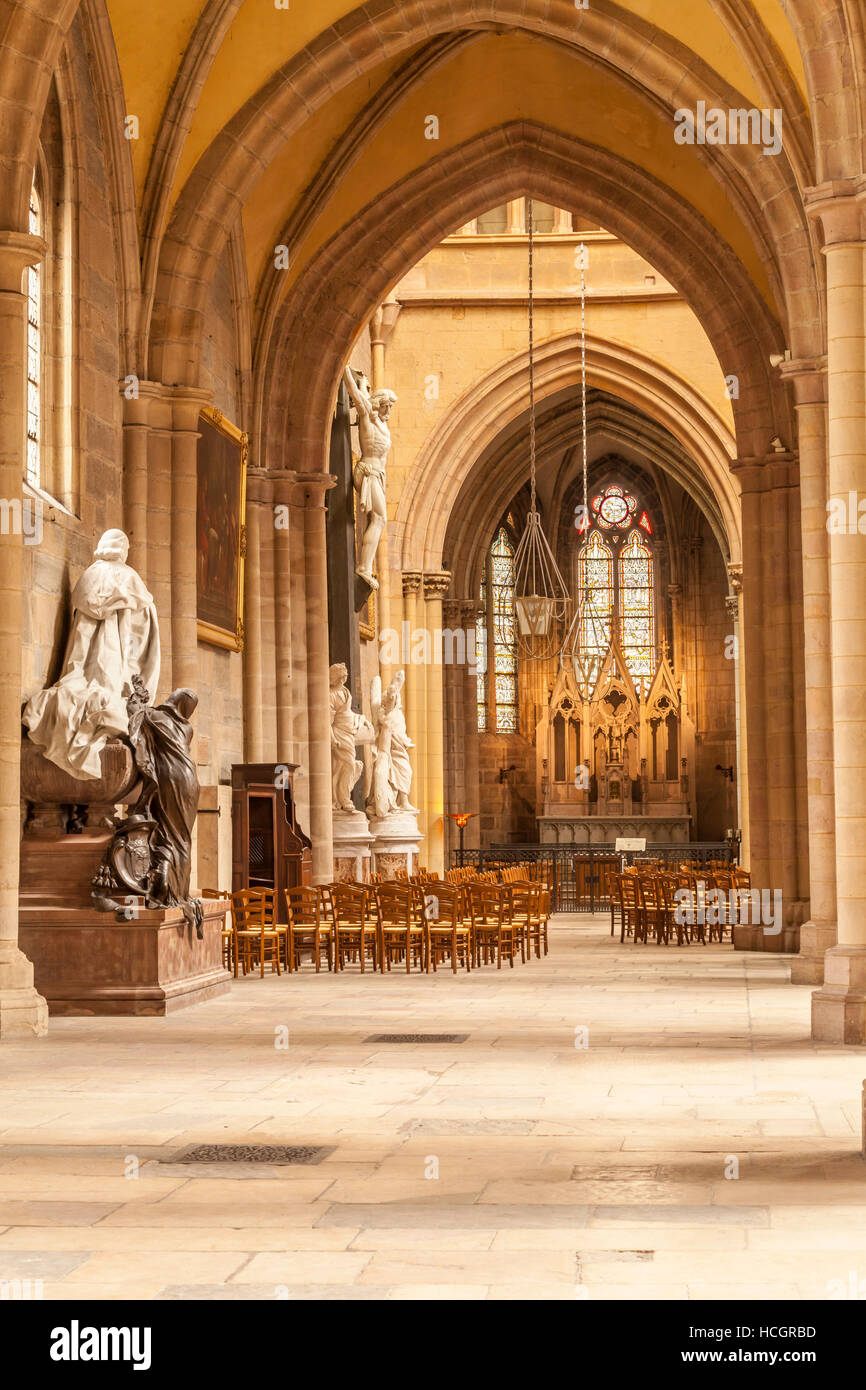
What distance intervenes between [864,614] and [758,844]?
27.7 ft

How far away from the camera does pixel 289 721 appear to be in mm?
19500

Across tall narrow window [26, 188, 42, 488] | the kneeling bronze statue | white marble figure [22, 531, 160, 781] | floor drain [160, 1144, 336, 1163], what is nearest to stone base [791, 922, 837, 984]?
the kneeling bronze statue

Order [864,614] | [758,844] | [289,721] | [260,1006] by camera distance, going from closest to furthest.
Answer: [864,614]
[260,1006]
[758,844]
[289,721]

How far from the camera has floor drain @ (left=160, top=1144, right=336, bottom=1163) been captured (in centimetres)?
627

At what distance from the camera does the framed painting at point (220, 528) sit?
16938 mm

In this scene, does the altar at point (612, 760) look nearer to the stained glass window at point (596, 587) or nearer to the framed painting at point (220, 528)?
the stained glass window at point (596, 587)

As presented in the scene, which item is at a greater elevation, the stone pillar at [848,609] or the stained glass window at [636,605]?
the stained glass window at [636,605]

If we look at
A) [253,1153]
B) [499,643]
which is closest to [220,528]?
[253,1153]

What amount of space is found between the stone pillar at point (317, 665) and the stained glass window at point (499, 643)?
18.0 metres

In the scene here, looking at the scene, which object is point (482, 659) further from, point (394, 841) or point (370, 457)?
point (370, 457)

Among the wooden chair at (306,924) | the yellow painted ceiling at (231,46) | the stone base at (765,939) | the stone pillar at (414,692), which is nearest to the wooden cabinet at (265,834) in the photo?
the wooden chair at (306,924)

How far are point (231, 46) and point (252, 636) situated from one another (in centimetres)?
628
